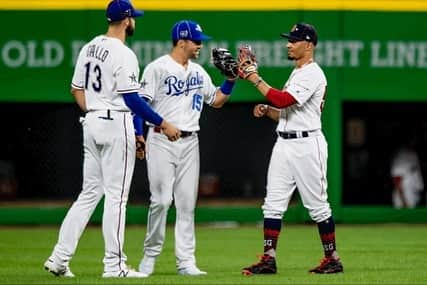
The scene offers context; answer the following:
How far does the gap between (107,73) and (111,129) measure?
0.40 m

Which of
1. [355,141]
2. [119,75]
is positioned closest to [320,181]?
[119,75]

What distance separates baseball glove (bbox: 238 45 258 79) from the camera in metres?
9.62

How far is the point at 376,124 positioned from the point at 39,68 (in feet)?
15.3

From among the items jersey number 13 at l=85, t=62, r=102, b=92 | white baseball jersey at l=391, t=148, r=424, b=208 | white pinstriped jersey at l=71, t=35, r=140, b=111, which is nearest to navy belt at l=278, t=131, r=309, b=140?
white pinstriped jersey at l=71, t=35, r=140, b=111

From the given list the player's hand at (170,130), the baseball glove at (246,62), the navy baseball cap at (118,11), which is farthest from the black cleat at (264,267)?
the navy baseball cap at (118,11)

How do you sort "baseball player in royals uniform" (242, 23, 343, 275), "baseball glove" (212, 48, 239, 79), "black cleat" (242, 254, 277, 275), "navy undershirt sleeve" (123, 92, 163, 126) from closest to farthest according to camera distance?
"navy undershirt sleeve" (123, 92, 163, 126) → "black cleat" (242, 254, 277, 275) → "baseball player in royals uniform" (242, 23, 343, 275) → "baseball glove" (212, 48, 239, 79)

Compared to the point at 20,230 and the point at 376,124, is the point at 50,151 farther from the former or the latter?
the point at 376,124

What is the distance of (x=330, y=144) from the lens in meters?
15.8

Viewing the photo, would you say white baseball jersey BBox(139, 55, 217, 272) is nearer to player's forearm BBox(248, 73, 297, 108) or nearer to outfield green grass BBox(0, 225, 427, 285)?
outfield green grass BBox(0, 225, 427, 285)

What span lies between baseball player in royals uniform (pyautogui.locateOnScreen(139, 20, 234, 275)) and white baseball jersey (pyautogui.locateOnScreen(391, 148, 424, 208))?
23.3 ft

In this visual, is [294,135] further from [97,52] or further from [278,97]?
[97,52]

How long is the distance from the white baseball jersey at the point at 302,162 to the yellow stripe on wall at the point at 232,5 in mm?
6140

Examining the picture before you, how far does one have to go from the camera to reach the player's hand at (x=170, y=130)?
8891 millimetres

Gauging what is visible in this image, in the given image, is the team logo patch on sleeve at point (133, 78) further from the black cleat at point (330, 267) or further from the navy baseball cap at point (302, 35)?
the black cleat at point (330, 267)
